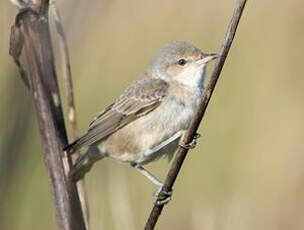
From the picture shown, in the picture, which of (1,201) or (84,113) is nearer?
(1,201)

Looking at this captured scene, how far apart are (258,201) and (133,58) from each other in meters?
2.17

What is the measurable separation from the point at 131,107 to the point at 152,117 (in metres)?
0.25

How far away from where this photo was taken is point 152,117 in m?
3.41

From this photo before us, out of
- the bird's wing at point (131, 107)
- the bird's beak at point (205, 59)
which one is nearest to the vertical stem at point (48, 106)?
the bird's wing at point (131, 107)

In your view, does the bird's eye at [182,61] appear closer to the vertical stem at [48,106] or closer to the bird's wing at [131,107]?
the bird's wing at [131,107]

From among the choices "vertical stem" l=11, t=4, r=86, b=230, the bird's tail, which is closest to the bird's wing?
the bird's tail

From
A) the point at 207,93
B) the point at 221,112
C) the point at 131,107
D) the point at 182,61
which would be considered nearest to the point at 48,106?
the point at 207,93

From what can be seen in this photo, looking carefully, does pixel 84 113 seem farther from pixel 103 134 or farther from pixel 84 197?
pixel 84 197

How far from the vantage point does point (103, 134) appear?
11.0ft

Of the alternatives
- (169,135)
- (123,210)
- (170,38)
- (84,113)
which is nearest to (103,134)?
(169,135)

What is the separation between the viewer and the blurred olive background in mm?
3738

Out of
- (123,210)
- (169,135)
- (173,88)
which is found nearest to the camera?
(123,210)

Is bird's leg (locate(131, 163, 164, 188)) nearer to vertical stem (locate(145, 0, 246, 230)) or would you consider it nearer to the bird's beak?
the bird's beak

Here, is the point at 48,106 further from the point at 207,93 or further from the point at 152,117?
the point at 152,117
